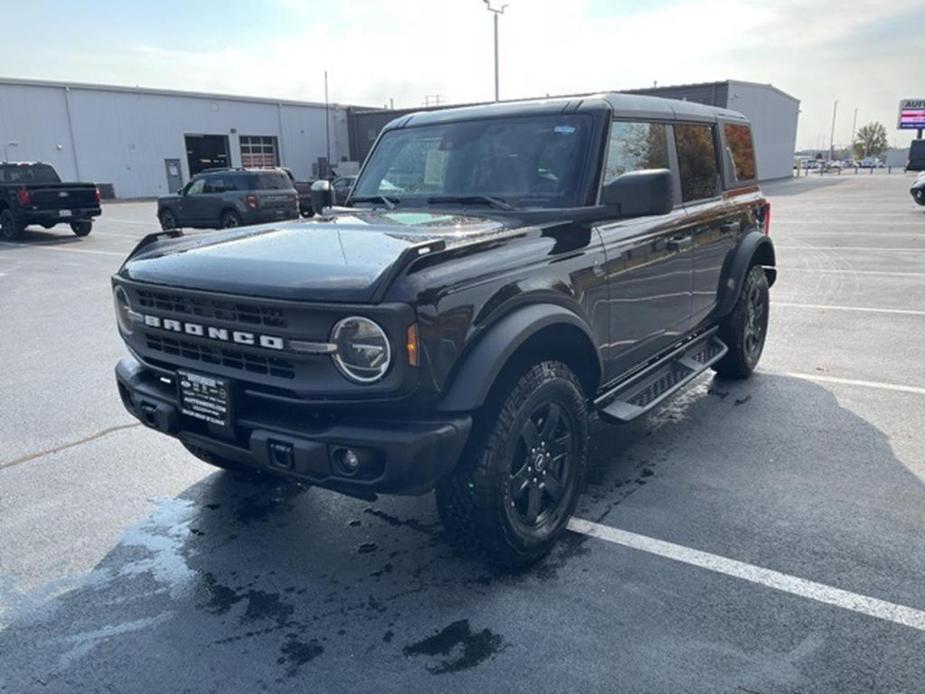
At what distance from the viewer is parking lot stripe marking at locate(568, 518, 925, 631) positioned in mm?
2723

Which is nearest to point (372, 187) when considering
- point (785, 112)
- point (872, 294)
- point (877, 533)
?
point (877, 533)

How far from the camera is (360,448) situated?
2.50 m

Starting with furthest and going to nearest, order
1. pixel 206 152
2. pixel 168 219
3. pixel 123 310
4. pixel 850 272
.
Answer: pixel 206 152
pixel 168 219
pixel 850 272
pixel 123 310

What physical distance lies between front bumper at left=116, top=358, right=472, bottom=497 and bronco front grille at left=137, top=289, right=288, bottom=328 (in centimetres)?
39

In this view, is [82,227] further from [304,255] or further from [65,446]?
[304,255]

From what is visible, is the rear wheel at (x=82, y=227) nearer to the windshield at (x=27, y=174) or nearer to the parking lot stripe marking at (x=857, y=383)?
the windshield at (x=27, y=174)

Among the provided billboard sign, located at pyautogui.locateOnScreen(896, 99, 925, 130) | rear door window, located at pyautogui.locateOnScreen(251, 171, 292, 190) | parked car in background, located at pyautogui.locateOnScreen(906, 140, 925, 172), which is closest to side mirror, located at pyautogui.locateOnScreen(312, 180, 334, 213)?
rear door window, located at pyautogui.locateOnScreen(251, 171, 292, 190)

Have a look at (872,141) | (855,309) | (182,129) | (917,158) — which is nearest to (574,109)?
(855,309)

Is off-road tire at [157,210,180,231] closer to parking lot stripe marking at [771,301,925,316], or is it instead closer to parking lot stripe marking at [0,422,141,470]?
parking lot stripe marking at [0,422,141,470]

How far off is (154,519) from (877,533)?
11.8 ft

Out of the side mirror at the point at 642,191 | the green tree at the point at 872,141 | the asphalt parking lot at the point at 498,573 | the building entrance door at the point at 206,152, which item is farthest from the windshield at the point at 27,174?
the green tree at the point at 872,141

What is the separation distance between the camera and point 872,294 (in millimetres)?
9031

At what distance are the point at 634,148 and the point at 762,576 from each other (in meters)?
2.36

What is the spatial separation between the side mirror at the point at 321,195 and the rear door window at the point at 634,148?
88.4 inches
